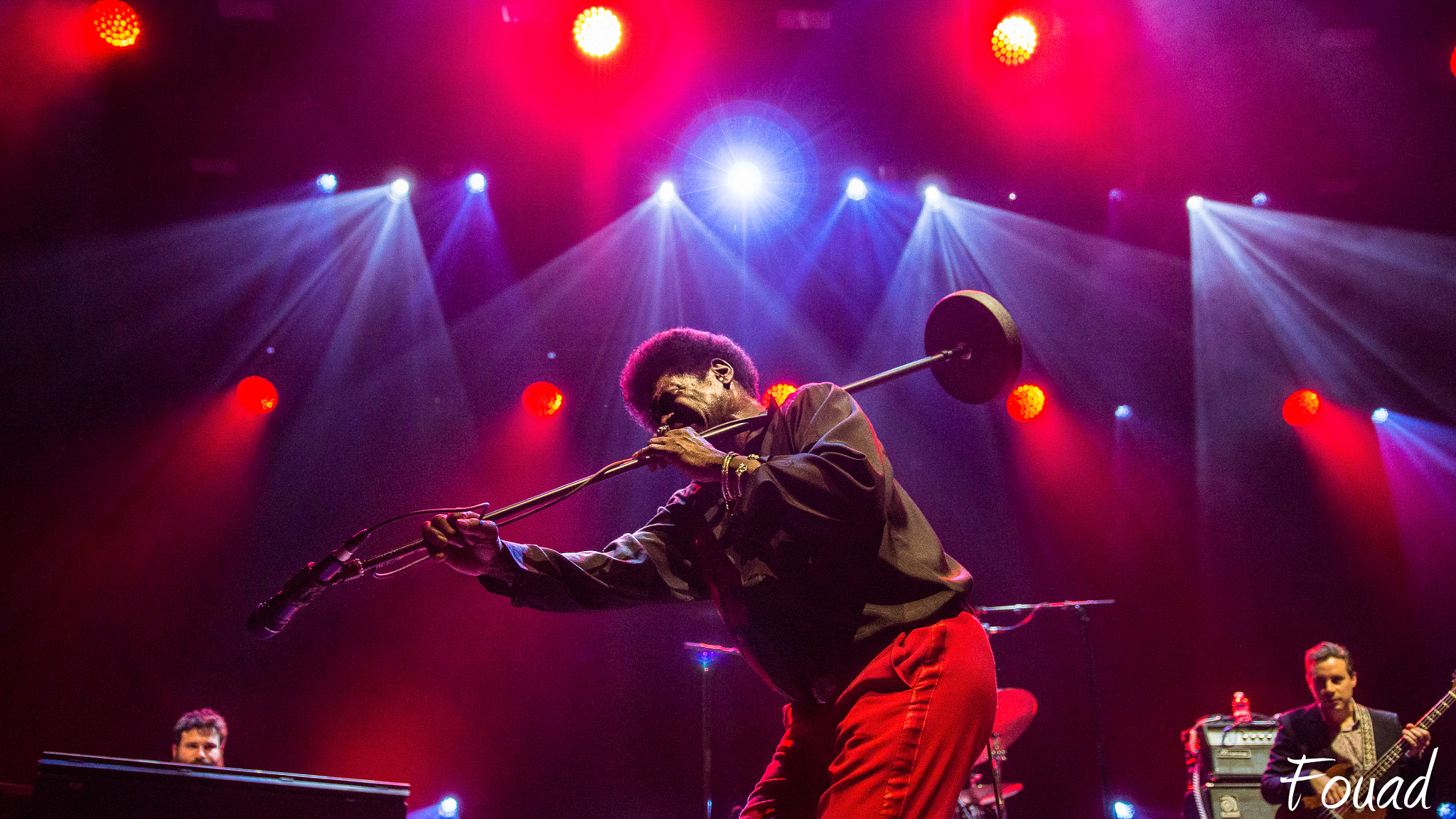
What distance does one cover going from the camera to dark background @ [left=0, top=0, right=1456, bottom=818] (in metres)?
6.56

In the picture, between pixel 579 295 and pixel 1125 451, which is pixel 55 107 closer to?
pixel 579 295

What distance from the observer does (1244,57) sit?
6660 millimetres

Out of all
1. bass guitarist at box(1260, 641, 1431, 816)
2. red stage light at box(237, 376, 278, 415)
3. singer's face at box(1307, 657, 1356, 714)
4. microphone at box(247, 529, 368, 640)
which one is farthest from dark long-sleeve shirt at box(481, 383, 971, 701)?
red stage light at box(237, 376, 278, 415)

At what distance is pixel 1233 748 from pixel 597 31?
7.49m

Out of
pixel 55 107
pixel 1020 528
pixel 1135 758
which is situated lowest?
pixel 1135 758

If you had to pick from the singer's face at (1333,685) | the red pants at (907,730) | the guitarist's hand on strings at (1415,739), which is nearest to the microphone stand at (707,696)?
the red pants at (907,730)

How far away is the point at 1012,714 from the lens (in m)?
6.14

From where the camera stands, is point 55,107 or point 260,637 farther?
point 55,107

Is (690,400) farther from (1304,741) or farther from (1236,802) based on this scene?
(1236,802)

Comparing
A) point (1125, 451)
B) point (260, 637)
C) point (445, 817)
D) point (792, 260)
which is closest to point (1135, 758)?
point (1125, 451)

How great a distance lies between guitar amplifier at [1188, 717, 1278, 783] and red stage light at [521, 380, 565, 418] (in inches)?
255

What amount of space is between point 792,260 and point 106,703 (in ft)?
23.4

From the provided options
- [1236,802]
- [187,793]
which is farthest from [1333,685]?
[187,793]

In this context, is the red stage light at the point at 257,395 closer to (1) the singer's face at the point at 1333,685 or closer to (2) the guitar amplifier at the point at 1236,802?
(2) the guitar amplifier at the point at 1236,802
